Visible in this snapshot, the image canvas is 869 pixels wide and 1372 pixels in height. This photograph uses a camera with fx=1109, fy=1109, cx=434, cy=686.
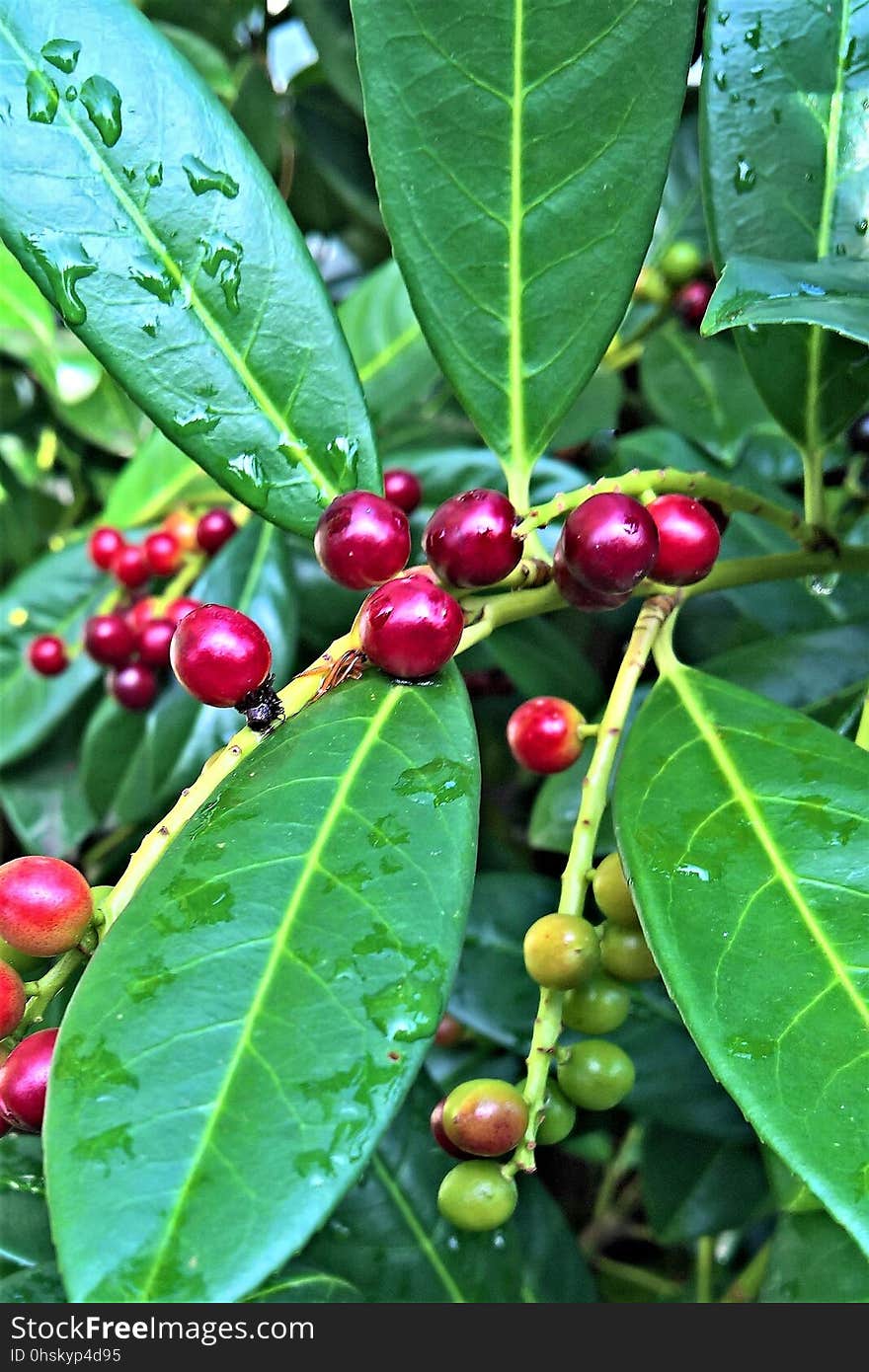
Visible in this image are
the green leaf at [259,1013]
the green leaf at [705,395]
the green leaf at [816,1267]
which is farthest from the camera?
the green leaf at [705,395]

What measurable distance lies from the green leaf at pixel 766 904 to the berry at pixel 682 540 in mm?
76

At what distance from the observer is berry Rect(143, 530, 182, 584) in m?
1.22

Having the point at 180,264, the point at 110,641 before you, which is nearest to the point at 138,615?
the point at 110,641

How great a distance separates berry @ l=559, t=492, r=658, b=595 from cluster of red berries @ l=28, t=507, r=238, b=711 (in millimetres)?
664

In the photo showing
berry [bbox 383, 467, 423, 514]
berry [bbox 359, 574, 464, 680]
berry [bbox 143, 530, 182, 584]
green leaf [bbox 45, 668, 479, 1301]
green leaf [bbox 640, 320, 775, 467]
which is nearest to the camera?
green leaf [bbox 45, 668, 479, 1301]

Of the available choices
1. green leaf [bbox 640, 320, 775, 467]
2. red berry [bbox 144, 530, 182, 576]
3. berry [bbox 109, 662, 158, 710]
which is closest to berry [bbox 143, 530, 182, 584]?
red berry [bbox 144, 530, 182, 576]

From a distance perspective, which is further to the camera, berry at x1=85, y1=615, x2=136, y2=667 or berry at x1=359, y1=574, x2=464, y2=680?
berry at x1=85, y1=615, x2=136, y2=667

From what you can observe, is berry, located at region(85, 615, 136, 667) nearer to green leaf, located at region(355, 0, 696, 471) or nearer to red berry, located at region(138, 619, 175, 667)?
red berry, located at region(138, 619, 175, 667)

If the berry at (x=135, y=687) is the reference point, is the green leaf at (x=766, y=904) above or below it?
above

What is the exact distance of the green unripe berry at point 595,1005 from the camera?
61 centimetres

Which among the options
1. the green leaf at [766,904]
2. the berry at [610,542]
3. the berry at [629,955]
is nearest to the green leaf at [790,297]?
the berry at [610,542]

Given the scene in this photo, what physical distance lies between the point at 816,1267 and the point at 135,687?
79 cm

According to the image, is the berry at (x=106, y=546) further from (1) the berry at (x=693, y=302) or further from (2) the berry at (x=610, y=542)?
(2) the berry at (x=610, y=542)

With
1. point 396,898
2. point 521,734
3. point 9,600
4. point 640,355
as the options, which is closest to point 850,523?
point 640,355
